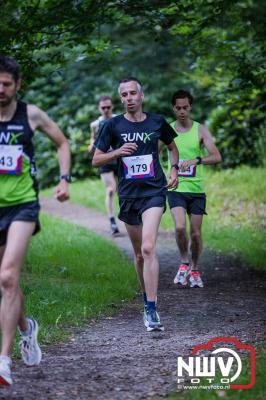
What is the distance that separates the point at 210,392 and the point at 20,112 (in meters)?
2.37

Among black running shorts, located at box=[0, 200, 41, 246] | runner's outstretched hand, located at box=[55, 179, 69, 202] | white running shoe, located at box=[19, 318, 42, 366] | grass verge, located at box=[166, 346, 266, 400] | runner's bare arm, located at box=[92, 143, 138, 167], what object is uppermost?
runner's bare arm, located at box=[92, 143, 138, 167]

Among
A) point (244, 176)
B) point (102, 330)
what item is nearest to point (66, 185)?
point (102, 330)

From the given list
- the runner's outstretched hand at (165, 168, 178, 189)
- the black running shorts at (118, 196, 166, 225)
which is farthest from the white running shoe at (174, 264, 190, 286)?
the black running shorts at (118, 196, 166, 225)

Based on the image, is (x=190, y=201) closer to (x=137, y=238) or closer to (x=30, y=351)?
(x=137, y=238)

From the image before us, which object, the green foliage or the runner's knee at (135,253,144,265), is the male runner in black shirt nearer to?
the runner's knee at (135,253,144,265)

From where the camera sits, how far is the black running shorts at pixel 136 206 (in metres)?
7.82

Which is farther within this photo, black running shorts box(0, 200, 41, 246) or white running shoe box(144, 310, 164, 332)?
white running shoe box(144, 310, 164, 332)

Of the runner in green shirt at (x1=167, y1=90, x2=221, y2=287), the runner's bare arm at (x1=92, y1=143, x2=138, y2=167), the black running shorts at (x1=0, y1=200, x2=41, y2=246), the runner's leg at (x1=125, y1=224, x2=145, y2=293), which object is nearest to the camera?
the black running shorts at (x1=0, y1=200, x2=41, y2=246)

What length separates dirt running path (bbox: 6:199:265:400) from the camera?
566 cm

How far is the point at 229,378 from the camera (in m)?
5.70

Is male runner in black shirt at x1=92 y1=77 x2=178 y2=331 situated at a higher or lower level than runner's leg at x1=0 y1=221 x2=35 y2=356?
higher

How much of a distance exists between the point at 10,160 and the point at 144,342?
2.26 meters

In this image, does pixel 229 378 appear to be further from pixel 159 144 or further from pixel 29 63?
pixel 29 63

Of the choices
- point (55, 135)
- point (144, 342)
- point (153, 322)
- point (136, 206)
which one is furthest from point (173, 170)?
point (55, 135)
